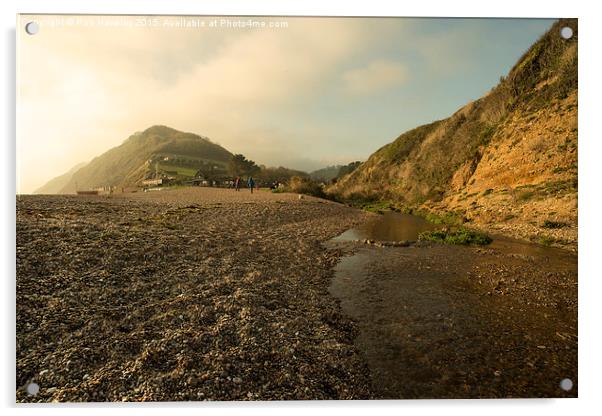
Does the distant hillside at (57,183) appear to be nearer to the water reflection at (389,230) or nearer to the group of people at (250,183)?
the group of people at (250,183)

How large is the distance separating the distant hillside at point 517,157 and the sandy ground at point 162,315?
19.4 ft

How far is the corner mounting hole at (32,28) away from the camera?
6195 mm

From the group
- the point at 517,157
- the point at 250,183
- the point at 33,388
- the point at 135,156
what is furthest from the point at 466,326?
→ the point at 517,157

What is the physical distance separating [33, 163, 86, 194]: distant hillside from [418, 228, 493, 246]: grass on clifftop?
1293 cm

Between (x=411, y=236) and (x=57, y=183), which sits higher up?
(x=57, y=183)

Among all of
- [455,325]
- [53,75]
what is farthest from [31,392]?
[455,325]

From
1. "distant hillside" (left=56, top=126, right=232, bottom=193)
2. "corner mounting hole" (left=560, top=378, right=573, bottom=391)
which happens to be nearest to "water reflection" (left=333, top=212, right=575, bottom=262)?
"corner mounting hole" (left=560, top=378, right=573, bottom=391)

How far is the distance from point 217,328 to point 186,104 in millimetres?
4996

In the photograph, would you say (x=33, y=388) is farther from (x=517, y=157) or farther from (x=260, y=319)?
(x=517, y=157)

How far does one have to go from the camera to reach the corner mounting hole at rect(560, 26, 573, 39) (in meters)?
6.61

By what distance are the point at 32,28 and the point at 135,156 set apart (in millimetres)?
3262

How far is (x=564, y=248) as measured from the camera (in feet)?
29.2

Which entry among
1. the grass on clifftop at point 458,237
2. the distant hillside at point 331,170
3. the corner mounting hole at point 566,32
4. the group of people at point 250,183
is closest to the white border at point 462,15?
the corner mounting hole at point 566,32

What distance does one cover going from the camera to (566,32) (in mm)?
6707
